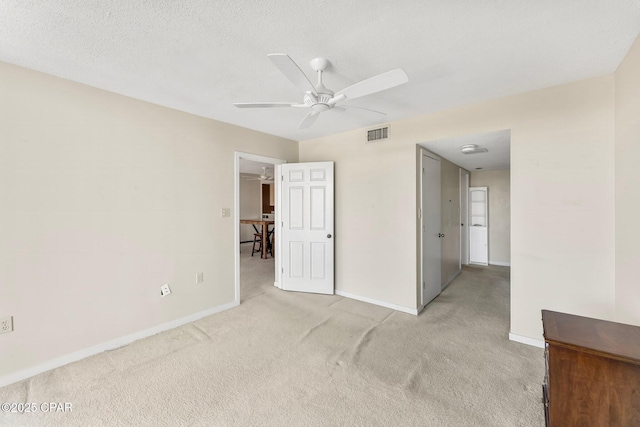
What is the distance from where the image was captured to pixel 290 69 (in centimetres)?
150

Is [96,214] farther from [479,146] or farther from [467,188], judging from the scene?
[467,188]

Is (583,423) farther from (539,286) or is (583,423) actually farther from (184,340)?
(184,340)

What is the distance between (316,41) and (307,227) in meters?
2.68

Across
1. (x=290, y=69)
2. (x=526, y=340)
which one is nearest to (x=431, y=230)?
(x=526, y=340)

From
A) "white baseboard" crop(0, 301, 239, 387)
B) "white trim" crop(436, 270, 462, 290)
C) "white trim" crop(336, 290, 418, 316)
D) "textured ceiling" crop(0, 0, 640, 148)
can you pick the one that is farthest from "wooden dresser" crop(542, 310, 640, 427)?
"white baseboard" crop(0, 301, 239, 387)

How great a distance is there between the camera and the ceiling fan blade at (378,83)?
1492 mm

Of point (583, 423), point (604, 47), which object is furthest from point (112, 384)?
point (604, 47)

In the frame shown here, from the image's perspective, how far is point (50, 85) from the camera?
2.12 meters

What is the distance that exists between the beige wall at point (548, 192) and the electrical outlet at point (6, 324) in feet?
12.0

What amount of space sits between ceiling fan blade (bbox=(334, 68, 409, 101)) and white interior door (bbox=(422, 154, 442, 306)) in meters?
1.92

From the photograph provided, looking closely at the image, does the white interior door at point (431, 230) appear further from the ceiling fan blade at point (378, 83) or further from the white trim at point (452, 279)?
the ceiling fan blade at point (378, 83)

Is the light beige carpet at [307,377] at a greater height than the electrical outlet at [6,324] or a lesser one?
lesser

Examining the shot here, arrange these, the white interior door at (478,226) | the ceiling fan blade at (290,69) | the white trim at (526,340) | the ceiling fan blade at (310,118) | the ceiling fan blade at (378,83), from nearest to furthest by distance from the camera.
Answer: the ceiling fan blade at (290,69), the ceiling fan blade at (378,83), the ceiling fan blade at (310,118), the white trim at (526,340), the white interior door at (478,226)

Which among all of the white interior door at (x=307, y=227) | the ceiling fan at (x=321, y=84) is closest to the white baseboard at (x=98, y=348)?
the white interior door at (x=307, y=227)
